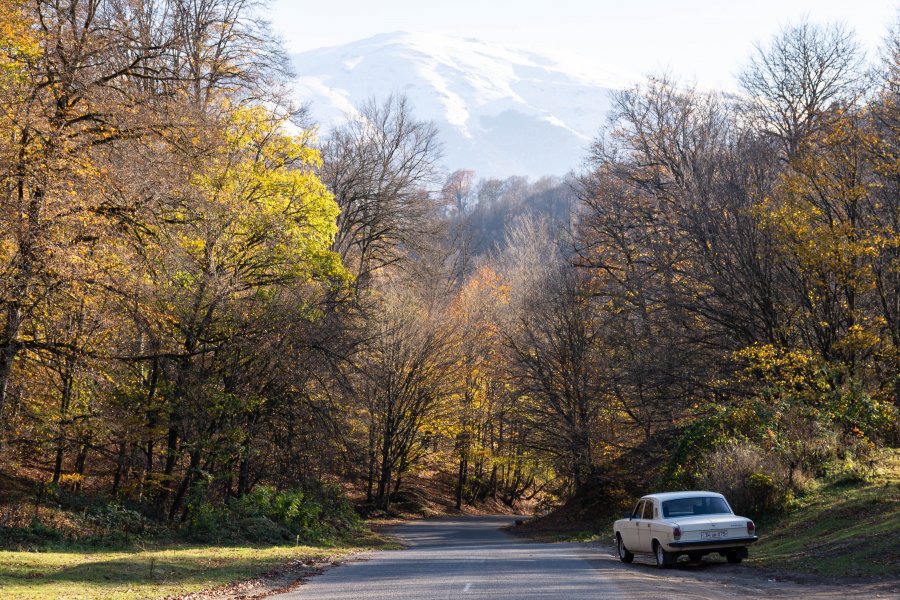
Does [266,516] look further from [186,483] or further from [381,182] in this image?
[381,182]

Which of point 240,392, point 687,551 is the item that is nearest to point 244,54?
point 240,392

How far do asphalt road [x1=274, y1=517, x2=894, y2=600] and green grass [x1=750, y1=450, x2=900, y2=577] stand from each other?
1094 mm

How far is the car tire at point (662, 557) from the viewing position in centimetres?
1753

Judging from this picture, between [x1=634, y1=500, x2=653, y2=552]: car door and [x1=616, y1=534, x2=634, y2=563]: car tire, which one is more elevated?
[x1=634, y1=500, x2=653, y2=552]: car door

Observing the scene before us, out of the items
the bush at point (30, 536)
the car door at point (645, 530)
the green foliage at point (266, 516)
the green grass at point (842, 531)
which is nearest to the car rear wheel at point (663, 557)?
the car door at point (645, 530)

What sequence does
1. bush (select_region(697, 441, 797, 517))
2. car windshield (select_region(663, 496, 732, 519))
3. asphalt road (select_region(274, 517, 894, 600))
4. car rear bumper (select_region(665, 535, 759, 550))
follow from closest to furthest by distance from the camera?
1. asphalt road (select_region(274, 517, 894, 600))
2. car rear bumper (select_region(665, 535, 759, 550))
3. car windshield (select_region(663, 496, 732, 519))
4. bush (select_region(697, 441, 797, 517))

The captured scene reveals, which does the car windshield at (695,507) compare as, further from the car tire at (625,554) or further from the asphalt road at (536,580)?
the car tire at (625,554)

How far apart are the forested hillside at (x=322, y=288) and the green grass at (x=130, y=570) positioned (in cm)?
283

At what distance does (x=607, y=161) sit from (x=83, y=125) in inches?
1014

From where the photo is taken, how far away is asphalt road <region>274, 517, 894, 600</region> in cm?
1330

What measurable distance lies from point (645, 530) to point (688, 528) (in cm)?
157

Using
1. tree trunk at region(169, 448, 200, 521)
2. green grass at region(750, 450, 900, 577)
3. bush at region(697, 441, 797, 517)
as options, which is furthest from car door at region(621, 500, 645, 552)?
tree trunk at region(169, 448, 200, 521)

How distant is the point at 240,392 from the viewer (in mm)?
26031

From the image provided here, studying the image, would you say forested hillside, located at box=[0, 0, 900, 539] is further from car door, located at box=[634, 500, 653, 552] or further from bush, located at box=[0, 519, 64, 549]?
car door, located at box=[634, 500, 653, 552]
